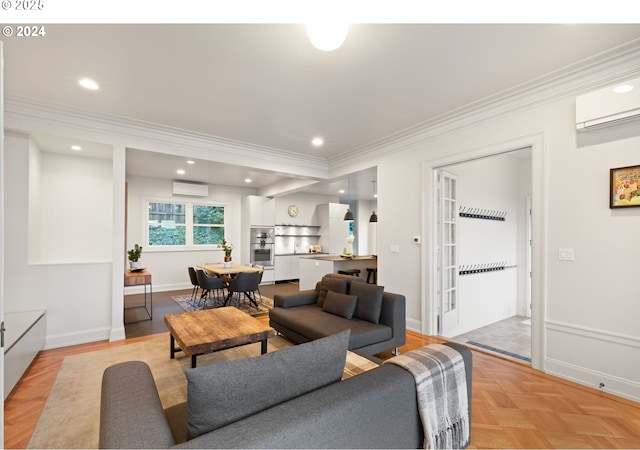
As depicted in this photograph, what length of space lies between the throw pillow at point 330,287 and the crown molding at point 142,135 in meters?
2.26

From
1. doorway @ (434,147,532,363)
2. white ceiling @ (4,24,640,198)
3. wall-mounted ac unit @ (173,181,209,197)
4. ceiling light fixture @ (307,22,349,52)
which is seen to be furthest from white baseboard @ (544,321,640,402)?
wall-mounted ac unit @ (173,181,209,197)

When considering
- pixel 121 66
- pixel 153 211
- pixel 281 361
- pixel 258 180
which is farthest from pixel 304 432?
pixel 153 211

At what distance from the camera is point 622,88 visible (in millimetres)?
2281

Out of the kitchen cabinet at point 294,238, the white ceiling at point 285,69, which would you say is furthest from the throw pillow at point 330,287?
the kitchen cabinet at point 294,238

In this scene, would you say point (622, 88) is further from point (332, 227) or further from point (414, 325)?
point (332, 227)

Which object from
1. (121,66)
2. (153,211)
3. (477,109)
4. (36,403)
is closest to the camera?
(36,403)

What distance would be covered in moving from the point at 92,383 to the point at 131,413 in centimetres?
214

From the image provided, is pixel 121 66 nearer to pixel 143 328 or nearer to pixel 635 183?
pixel 143 328

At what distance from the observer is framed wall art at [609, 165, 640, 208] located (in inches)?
91.3

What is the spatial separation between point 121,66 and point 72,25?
50 centimetres

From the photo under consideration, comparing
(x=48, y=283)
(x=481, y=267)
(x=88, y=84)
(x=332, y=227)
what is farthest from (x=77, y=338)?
(x=332, y=227)

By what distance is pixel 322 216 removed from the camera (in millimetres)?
9242

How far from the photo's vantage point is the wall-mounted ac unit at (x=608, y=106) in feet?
7.36

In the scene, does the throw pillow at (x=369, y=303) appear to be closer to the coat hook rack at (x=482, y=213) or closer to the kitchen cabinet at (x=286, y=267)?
the coat hook rack at (x=482, y=213)
